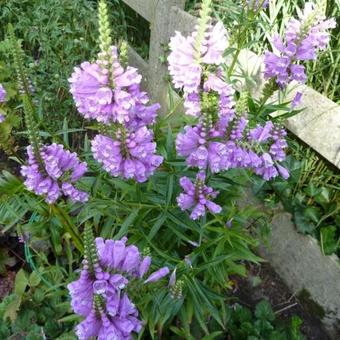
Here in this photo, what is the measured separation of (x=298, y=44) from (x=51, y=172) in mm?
1237

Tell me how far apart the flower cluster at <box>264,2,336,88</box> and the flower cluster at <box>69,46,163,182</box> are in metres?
0.72

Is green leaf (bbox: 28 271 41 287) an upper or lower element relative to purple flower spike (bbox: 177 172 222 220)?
lower

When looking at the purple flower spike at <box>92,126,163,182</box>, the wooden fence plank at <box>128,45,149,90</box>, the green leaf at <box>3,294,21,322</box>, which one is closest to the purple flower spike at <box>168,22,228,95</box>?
the purple flower spike at <box>92,126,163,182</box>

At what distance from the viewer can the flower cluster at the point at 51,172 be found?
4.95 ft

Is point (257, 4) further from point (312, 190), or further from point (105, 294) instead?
point (105, 294)

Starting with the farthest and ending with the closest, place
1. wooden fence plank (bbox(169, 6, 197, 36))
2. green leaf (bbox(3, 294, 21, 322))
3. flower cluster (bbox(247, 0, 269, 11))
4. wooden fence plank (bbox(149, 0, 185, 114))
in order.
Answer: wooden fence plank (bbox(149, 0, 185, 114)) < wooden fence plank (bbox(169, 6, 197, 36)) < green leaf (bbox(3, 294, 21, 322)) < flower cluster (bbox(247, 0, 269, 11))

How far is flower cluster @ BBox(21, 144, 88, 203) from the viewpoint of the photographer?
4.95 feet

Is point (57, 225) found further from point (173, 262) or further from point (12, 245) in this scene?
point (12, 245)

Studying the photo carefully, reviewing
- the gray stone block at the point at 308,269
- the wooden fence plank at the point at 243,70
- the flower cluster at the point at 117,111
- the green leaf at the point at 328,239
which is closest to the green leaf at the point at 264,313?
the gray stone block at the point at 308,269

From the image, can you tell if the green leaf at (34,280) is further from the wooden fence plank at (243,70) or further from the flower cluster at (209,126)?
the wooden fence plank at (243,70)

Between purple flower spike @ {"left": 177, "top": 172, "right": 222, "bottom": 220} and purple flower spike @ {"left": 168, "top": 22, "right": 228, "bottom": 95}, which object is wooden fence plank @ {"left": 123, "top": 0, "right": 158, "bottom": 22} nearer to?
purple flower spike @ {"left": 168, "top": 22, "right": 228, "bottom": 95}

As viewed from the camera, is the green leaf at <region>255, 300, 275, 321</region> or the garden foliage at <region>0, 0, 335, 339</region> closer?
the garden foliage at <region>0, 0, 335, 339</region>

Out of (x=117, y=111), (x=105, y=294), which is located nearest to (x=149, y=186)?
(x=117, y=111)

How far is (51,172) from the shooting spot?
153 centimetres
